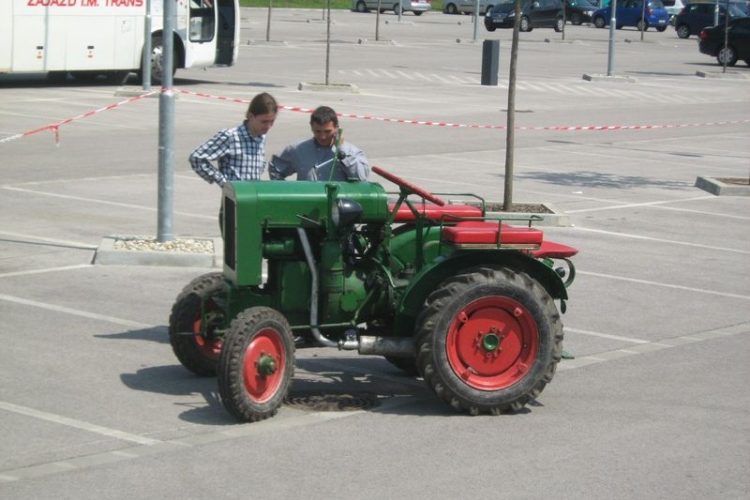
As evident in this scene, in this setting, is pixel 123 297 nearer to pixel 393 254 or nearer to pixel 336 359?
pixel 336 359

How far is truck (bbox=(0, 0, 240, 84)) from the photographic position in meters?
28.8

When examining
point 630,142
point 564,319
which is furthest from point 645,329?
point 630,142

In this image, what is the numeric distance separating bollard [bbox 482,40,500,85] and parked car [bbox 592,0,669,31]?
35.3 m

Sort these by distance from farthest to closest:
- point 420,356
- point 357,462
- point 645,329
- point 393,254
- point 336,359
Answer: point 645,329, point 336,359, point 393,254, point 420,356, point 357,462

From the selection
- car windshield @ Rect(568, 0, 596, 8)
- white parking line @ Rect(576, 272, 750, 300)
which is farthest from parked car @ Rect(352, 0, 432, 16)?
white parking line @ Rect(576, 272, 750, 300)

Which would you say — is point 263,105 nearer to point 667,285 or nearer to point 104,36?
point 667,285

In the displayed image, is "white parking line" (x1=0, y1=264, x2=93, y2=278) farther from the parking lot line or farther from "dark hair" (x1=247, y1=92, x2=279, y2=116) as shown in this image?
the parking lot line

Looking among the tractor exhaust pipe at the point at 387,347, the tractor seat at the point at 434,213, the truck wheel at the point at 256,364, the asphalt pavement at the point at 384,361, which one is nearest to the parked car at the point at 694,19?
the asphalt pavement at the point at 384,361

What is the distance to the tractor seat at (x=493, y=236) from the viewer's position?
7.84m

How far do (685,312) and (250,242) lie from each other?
463cm

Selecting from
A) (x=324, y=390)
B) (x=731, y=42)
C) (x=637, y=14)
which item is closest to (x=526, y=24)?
(x=637, y=14)

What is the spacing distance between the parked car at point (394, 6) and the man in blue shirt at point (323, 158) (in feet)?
210

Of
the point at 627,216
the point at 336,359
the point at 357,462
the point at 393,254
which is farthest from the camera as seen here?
the point at 627,216

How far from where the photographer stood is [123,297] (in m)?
11.0
